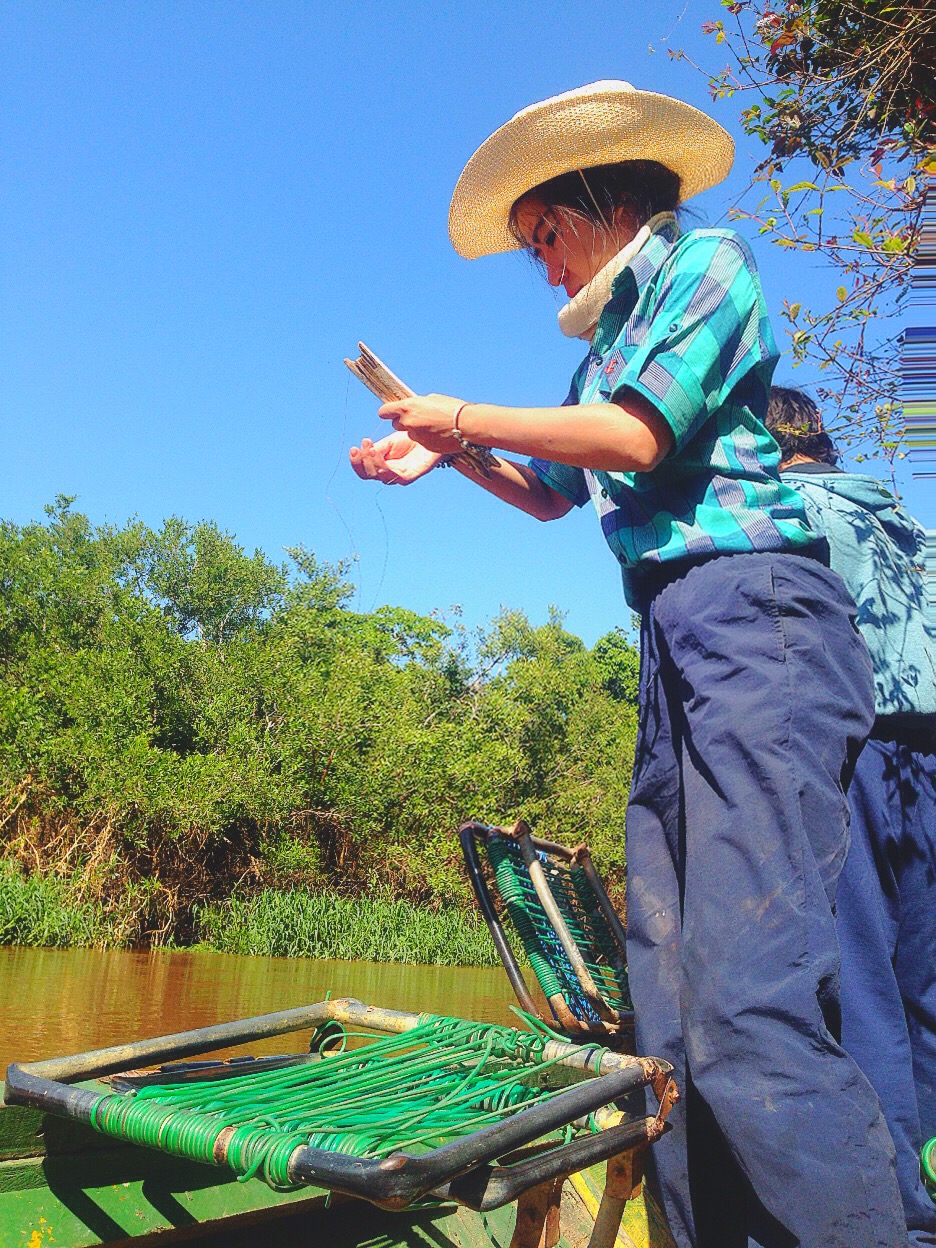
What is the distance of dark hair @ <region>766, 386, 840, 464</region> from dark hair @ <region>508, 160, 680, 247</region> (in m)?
0.93

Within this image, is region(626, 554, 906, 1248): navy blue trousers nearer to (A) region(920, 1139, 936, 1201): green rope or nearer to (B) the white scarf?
(A) region(920, 1139, 936, 1201): green rope

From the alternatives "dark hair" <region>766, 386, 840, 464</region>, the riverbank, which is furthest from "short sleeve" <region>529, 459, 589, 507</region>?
the riverbank

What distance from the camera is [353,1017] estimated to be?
147 centimetres

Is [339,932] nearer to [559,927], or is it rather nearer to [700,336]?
[559,927]

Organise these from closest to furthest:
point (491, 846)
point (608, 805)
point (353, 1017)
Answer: point (353, 1017), point (491, 846), point (608, 805)

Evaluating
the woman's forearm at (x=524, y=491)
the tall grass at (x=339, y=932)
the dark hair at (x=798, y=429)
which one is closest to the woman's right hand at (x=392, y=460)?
the woman's forearm at (x=524, y=491)

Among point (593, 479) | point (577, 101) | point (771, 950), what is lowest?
point (771, 950)

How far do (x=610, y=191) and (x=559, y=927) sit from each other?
1.15m

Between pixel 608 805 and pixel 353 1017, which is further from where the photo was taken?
pixel 608 805

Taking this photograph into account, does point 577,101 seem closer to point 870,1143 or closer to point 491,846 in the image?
point 491,846

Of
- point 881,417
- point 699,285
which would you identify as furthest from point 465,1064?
point 881,417

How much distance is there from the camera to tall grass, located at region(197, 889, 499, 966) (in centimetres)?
996

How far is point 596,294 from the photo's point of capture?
150 cm

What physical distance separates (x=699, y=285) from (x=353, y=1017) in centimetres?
111
